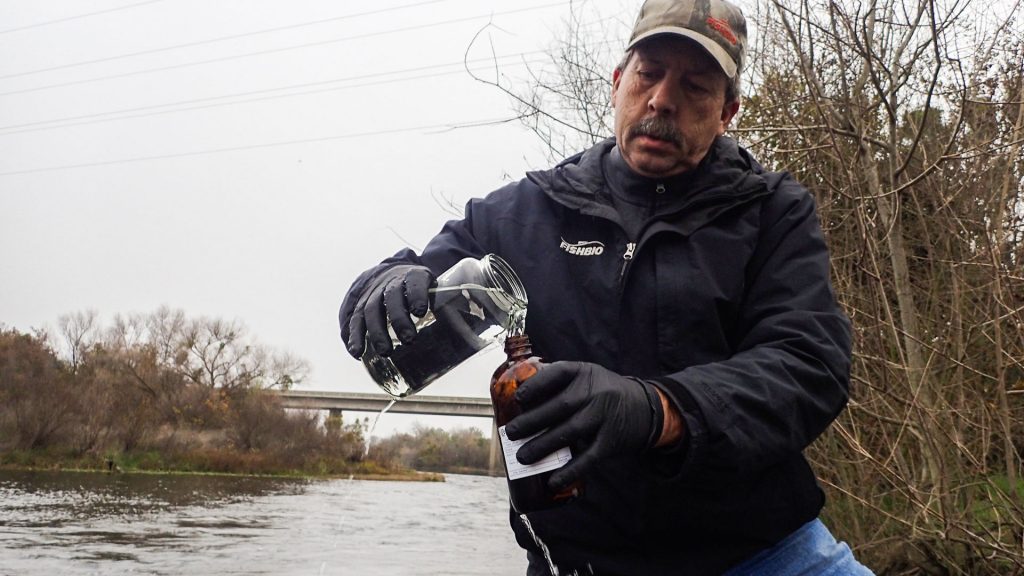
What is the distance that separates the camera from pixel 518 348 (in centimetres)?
215

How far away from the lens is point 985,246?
17.5ft

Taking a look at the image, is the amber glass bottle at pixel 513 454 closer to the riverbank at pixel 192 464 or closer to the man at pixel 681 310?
the man at pixel 681 310

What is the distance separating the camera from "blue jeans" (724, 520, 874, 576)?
230 centimetres

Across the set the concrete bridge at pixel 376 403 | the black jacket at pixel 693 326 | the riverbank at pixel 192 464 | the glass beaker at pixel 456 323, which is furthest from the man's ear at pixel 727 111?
the riverbank at pixel 192 464

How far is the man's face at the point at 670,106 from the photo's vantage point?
Answer: 243 centimetres

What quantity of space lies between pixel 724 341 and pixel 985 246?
3.79 metres

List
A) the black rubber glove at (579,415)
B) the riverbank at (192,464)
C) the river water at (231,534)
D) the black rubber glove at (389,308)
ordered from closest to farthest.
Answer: the black rubber glove at (579,415)
the black rubber glove at (389,308)
the river water at (231,534)
the riverbank at (192,464)

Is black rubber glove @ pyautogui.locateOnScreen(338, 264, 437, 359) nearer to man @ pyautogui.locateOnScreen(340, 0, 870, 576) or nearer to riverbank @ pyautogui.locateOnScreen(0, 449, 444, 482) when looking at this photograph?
man @ pyautogui.locateOnScreen(340, 0, 870, 576)

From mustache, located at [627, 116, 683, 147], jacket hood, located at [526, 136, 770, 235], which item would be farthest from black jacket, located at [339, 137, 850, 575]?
mustache, located at [627, 116, 683, 147]

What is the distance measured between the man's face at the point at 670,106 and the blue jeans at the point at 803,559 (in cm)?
100

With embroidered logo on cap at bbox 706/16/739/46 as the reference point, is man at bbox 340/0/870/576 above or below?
below

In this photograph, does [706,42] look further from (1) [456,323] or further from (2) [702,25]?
(1) [456,323]

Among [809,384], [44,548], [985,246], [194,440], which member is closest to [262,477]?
[194,440]

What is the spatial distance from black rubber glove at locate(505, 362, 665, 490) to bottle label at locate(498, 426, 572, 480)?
0.03 metres
